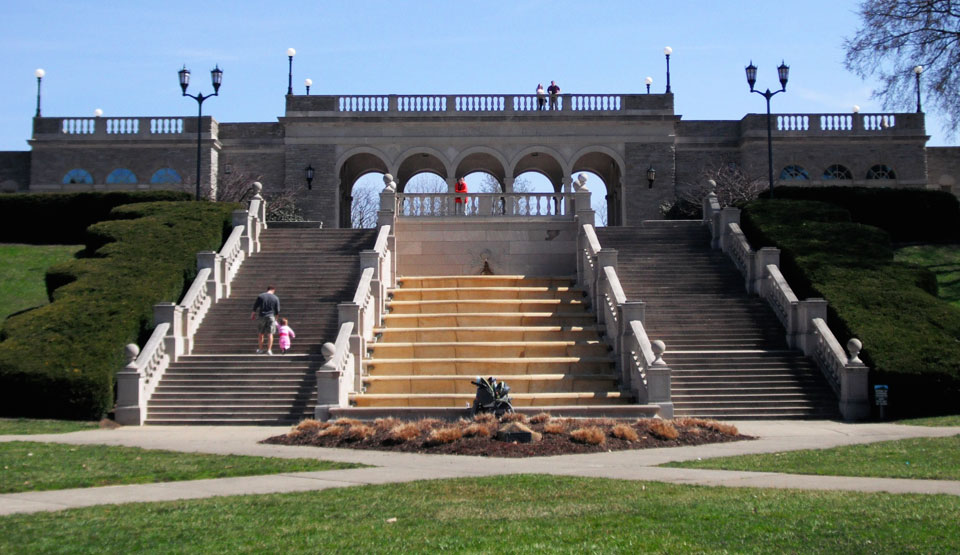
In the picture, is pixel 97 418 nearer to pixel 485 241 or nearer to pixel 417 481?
pixel 417 481

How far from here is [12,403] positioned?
20.0 m

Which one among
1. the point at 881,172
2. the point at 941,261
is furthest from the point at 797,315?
the point at 881,172

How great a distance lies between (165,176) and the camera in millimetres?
46062

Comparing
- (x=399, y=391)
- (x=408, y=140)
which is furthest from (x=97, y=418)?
(x=408, y=140)

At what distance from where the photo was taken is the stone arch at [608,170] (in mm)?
45062

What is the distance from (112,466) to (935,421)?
14747 mm

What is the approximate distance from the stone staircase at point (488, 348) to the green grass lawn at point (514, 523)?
10.2 m

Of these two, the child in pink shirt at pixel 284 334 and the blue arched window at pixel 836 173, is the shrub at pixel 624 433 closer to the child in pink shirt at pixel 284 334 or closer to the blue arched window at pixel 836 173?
the child in pink shirt at pixel 284 334

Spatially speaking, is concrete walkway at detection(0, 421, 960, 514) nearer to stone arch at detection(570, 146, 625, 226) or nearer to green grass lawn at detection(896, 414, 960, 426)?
green grass lawn at detection(896, 414, 960, 426)

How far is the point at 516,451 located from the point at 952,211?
1106 inches

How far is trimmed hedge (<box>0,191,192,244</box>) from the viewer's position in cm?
3678

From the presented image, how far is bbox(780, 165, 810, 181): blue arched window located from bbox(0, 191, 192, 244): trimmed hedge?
29706 mm

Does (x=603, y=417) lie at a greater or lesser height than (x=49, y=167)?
lesser

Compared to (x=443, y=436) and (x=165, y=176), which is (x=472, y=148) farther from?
(x=443, y=436)
